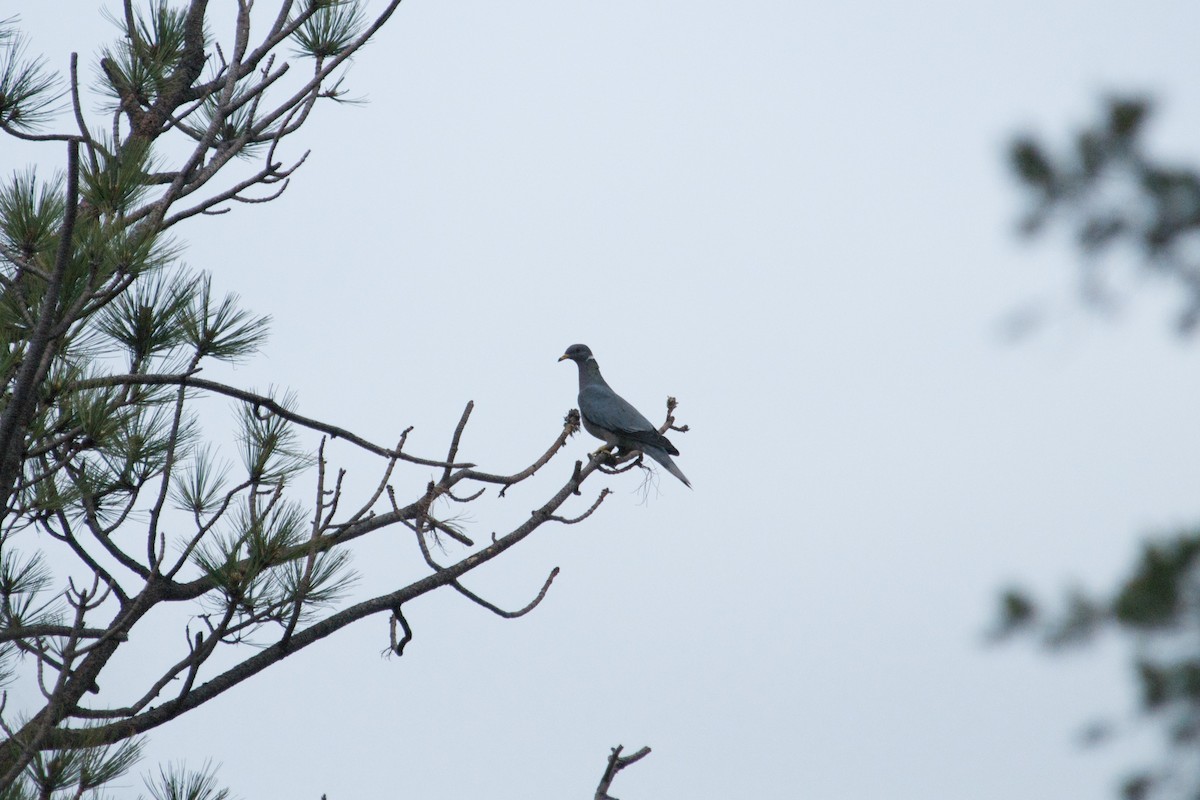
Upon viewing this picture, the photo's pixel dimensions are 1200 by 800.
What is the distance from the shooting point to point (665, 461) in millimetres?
7633

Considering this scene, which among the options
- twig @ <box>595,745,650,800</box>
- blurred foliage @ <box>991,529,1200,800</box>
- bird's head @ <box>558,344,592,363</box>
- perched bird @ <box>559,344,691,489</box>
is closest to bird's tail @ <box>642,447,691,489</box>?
perched bird @ <box>559,344,691,489</box>

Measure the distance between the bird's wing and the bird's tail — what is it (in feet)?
0.16

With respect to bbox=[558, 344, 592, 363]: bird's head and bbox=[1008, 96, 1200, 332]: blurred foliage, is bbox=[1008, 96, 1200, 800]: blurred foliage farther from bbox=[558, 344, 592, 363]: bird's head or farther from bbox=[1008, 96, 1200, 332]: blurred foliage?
bbox=[558, 344, 592, 363]: bird's head

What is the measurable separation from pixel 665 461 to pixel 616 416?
3.18ft

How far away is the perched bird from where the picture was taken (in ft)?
25.0

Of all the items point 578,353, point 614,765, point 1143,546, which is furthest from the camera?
point 578,353

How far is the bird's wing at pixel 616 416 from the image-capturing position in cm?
777

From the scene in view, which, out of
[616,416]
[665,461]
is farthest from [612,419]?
[665,461]

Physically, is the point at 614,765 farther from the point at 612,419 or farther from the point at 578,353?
the point at 578,353

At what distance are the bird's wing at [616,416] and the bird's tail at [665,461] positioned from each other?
48mm

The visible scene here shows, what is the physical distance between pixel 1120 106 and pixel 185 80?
4.42 metres

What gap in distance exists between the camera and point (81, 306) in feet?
11.0

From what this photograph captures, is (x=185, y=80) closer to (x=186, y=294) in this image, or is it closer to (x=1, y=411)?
(x=186, y=294)

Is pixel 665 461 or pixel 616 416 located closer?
pixel 665 461
